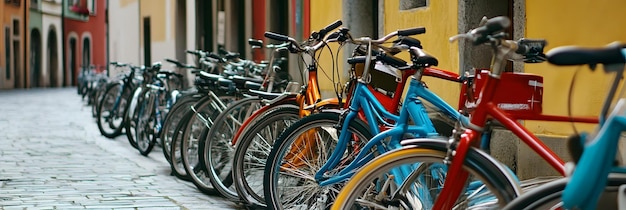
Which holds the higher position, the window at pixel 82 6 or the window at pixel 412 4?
the window at pixel 82 6

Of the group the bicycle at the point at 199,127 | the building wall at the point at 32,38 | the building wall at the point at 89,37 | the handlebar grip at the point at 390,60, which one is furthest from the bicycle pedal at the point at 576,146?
the building wall at the point at 89,37

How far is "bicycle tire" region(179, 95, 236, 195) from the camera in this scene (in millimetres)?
7152

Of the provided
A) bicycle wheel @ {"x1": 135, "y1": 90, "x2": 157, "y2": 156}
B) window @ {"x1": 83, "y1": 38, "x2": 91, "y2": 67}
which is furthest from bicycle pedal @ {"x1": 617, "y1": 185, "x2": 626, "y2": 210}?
window @ {"x1": 83, "y1": 38, "x2": 91, "y2": 67}

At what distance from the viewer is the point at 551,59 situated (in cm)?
235

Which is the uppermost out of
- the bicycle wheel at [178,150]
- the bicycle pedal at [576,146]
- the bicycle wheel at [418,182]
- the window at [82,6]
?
the window at [82,6]

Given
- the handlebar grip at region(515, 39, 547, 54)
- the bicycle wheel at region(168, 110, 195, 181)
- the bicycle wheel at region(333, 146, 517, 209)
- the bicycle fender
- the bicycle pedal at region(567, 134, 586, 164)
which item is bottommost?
the bicycle wheel at region(168, 110, 195, 181)

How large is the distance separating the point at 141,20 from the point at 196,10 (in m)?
4.98

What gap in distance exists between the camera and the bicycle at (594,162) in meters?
2.26

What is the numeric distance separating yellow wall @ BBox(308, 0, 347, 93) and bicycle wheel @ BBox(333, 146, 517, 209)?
573 cm

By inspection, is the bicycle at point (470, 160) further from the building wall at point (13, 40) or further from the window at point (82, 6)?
the window at point (82, 6)

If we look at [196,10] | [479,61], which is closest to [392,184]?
[479,61]

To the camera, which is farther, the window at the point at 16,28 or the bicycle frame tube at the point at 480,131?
the window at the point at 16,28

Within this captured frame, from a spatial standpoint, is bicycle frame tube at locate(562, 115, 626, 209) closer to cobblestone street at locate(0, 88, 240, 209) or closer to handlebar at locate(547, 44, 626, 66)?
handlebar at locate(547, 44, 626, 66)

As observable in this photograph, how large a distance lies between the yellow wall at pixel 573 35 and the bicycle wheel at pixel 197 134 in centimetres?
236
